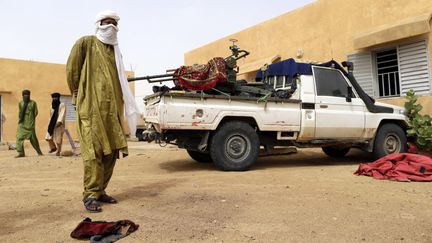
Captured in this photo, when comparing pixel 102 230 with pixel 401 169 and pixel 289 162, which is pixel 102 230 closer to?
pixel 401 169

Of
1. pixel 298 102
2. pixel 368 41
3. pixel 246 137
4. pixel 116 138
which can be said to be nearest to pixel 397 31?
pixel 368 41

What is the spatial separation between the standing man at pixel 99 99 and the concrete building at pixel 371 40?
22.3 feet

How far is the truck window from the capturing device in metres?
6.62

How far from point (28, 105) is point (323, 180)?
24.5 ft

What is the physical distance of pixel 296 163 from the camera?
725cm

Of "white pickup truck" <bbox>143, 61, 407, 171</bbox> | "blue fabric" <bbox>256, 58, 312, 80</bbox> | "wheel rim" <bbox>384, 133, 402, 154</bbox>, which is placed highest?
"blue fabric" <bbox>256, 58, 312, 80</bbox>

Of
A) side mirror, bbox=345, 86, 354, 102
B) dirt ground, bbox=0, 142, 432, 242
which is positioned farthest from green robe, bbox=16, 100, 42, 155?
side mirror, bbox=345, 86, 354, 102

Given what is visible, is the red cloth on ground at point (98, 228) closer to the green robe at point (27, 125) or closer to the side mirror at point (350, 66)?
the side mirror at point (350, 66)

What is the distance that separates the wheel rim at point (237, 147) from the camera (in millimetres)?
5915

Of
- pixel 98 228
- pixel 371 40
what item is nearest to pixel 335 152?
pixel 371 40

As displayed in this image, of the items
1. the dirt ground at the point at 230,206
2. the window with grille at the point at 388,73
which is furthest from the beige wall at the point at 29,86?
the window with grille at the point at 388,73

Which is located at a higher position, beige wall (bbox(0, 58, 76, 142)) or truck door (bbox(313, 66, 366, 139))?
beige wall (bbox(0, 58, 76, 142))

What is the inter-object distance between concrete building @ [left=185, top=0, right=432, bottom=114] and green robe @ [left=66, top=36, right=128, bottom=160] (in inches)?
273

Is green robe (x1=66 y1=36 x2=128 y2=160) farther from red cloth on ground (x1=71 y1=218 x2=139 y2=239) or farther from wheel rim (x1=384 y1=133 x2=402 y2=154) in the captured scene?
wheel rim (x1=384 y1=133 x2=402 y2=154)
